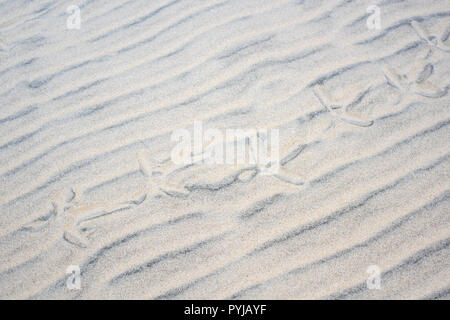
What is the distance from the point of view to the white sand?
1511 mm

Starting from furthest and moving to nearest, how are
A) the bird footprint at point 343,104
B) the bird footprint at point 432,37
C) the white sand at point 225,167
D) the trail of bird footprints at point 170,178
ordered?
the bird footprint at point 432,37 → the bird footprint at point 343,104 → the trail of bird footprints at point 170,178 → the white sand at point 225,167

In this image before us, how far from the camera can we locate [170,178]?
1688mm

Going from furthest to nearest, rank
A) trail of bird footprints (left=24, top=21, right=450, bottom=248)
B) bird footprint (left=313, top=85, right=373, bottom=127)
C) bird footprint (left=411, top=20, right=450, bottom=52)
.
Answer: bird footprint (left=411, top=20, right=450, bottom=52)
bird footprint (left=313, top=85, right=373, bottom=127)
trail of bird footprints (left=24, top=21, right=450, bottom=248)

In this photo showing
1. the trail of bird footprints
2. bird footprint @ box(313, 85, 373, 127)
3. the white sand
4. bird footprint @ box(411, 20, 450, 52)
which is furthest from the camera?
bird footprint @ box(411, 20, 450, 52)

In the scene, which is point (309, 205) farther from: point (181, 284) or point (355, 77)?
point (355, 77)

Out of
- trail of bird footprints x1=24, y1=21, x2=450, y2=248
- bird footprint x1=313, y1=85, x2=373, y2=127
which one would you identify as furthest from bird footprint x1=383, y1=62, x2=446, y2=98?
bird footprint x1=313, y1=85, x2=373, y2=127

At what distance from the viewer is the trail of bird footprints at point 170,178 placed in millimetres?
1629

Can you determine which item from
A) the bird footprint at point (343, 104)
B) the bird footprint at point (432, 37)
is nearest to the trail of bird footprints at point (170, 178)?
the bird footprint at point (343, 104)

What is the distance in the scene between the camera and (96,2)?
2301 mm

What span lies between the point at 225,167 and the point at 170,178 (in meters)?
0.29

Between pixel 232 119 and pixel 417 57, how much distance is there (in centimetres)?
115

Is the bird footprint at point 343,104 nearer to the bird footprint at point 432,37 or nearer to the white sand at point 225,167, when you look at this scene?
the white sand at point 225,167

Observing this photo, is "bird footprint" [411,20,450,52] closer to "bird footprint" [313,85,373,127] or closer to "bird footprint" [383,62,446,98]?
"bird footprint" [383,62,446,98]

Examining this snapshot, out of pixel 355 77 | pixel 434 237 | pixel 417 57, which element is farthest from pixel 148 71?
pixel 434 237
